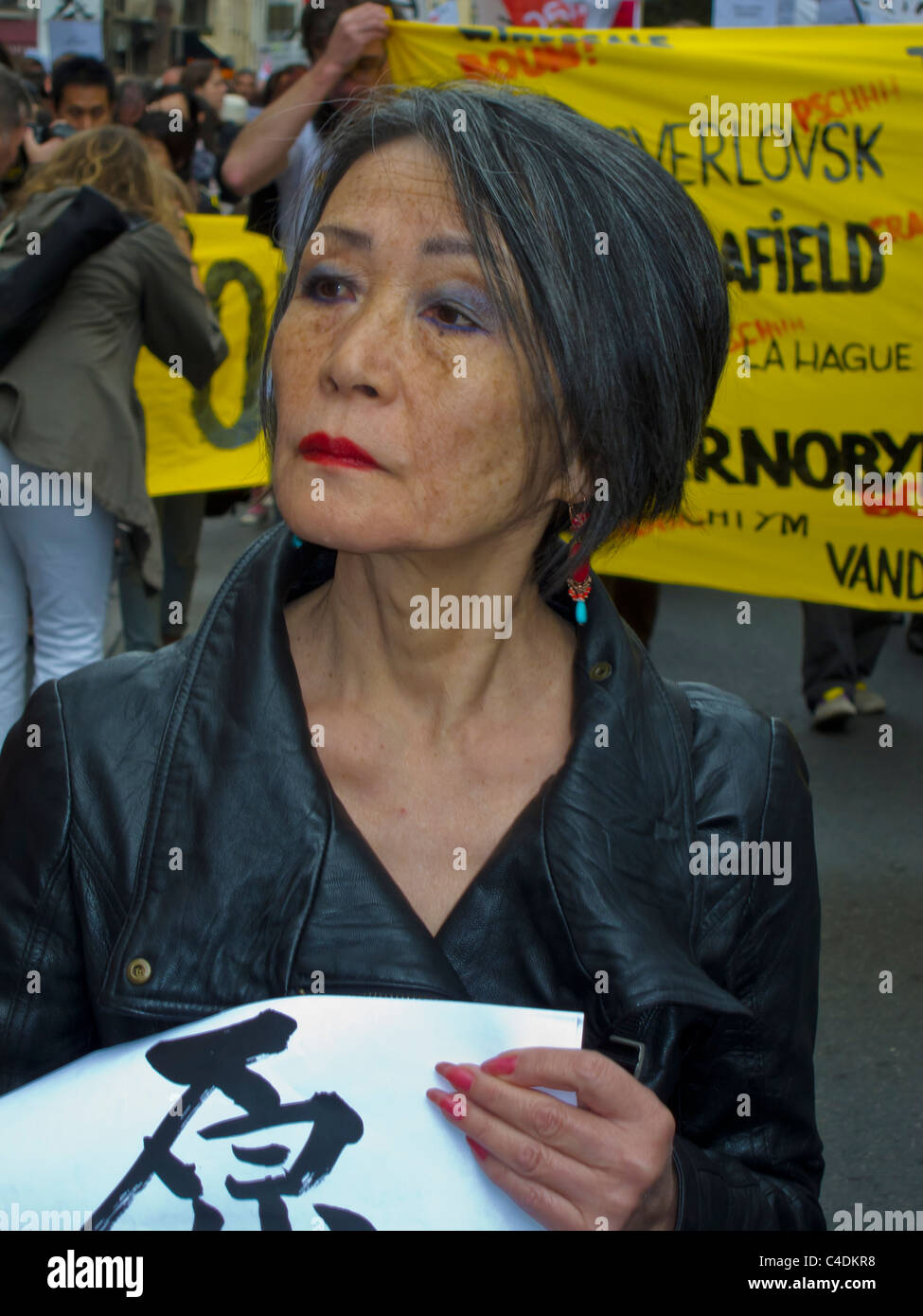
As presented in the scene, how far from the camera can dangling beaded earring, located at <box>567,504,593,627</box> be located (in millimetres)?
1686

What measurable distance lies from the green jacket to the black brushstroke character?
3.30 metres

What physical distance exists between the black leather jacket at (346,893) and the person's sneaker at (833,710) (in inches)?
172

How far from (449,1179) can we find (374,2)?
14.7 feet

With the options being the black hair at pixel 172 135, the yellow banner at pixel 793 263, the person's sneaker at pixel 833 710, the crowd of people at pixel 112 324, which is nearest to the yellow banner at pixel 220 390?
the black hair at pixel 172 135

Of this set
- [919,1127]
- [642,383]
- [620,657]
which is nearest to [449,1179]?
[620,657]

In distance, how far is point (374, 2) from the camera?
4883 millimetres

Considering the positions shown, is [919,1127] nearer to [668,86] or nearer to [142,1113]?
[142,1113]

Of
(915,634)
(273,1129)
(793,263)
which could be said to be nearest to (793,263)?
(793,263)

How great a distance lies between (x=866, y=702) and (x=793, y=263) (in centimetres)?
228

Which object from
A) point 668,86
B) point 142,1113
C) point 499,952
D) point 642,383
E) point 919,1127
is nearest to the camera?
point 142,1113

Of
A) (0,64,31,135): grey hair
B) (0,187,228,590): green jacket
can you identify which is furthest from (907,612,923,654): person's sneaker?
(0,64,31,135): grey hair

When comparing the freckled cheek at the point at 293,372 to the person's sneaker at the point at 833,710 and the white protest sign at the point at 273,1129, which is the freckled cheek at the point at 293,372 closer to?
the white protest sign at the point at 273,1129

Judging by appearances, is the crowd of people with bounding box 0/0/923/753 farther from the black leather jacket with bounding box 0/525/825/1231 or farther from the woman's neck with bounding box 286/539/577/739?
the black leather jacket with bounding box 0/525/825/1231

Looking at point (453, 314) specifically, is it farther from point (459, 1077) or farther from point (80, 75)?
point (80, 75)
